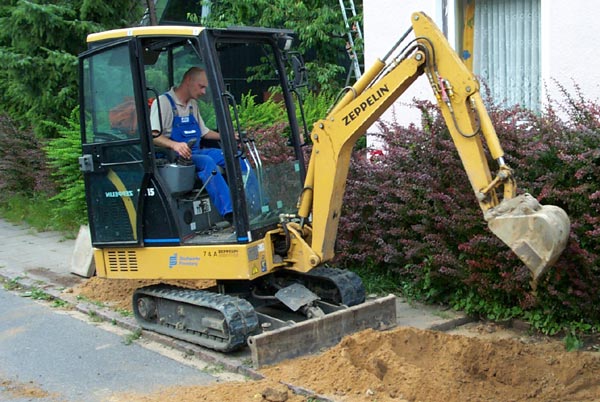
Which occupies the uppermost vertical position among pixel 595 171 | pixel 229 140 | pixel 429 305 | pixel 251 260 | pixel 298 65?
pixel 298 65

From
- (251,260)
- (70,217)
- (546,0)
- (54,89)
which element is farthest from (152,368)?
(54,89)

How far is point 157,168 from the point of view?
6.67 metres

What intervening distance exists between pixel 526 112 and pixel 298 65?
2.15 m

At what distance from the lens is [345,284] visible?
6.78 metres

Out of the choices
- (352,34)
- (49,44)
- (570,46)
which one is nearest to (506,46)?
(570,46)

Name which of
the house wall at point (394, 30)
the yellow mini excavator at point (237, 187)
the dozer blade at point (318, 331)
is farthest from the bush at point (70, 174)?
the dozer blade at point (318, 331)

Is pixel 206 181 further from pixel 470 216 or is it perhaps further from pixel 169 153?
pixel 470 216

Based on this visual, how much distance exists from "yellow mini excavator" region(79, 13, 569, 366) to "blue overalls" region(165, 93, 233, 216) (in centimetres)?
12

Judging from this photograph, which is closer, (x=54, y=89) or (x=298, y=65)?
(x=298, y=65)

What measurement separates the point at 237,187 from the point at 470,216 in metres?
2.10

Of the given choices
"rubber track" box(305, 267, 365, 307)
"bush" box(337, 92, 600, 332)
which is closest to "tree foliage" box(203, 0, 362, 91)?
"bush" box(337, 92, 600, 332)

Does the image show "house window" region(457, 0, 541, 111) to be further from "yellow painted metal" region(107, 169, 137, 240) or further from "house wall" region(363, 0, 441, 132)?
"yellow painted metal" region(107, 169, 137, 240)

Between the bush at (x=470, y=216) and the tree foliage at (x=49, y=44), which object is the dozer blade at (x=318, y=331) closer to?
the bush at (x=470, y=216)

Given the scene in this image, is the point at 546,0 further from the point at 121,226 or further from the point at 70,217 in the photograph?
the point at 70,217
